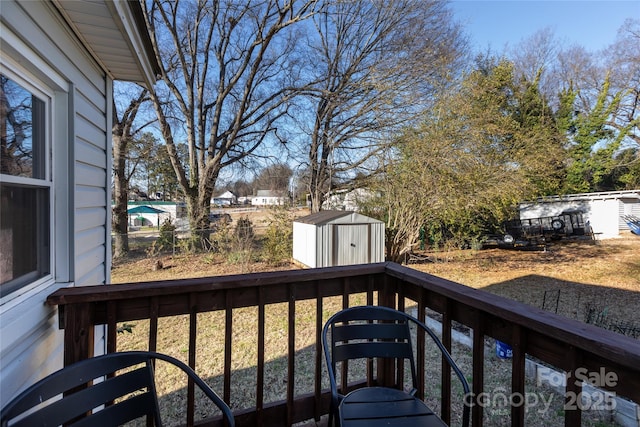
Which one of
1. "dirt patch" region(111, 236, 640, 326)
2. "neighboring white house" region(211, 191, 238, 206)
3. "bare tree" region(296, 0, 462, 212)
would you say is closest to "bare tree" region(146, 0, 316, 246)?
"bare tree" region(296, 0, 462, 212)

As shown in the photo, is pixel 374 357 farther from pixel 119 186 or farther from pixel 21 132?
pixel 119 186

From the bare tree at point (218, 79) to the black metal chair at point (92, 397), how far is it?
30.2 feet

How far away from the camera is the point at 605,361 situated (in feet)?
3.00

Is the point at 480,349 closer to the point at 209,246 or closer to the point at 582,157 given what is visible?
the point at 209,246

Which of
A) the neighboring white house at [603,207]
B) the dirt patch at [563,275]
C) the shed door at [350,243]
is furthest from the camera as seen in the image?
the neighboring white house at [603,207]

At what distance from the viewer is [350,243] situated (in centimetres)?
769

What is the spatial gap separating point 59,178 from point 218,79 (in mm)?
11400

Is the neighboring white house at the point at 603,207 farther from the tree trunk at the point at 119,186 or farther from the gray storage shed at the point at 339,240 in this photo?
the tree trunk at the point at 119,186

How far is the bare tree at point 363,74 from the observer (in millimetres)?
10141

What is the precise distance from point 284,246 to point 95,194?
648cm

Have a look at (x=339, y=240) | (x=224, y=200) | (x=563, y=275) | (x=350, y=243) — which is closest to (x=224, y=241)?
(x=339, y=240)

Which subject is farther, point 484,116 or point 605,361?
point 484,116

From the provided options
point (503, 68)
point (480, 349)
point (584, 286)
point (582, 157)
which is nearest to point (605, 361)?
point (480, 349)

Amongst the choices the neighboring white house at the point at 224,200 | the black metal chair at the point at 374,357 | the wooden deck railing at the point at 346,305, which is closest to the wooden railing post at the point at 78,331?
the wooden deck railing at the point at 346,305
